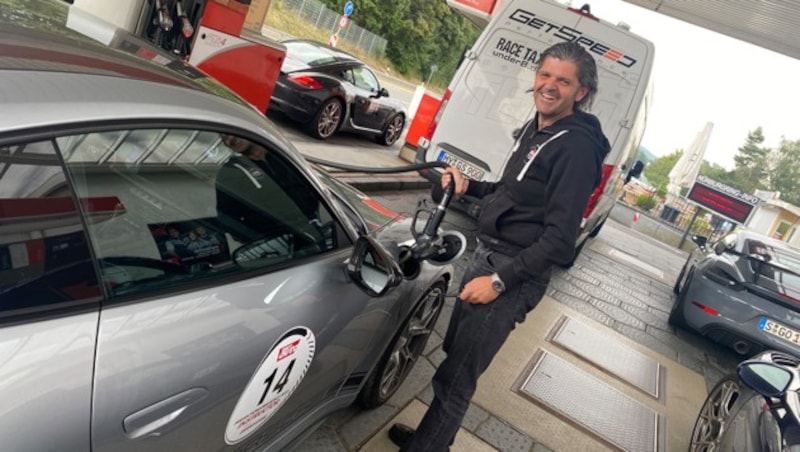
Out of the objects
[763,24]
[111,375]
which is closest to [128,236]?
[111,375]

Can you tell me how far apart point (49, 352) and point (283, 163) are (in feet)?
3.12

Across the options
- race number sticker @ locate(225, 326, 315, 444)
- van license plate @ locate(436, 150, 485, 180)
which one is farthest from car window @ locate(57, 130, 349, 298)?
van license plate @ locate(436, 150, 485, 180)

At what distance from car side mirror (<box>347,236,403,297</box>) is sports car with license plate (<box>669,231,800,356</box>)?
5221mm

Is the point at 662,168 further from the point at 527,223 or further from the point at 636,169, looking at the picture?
the point at 527,223

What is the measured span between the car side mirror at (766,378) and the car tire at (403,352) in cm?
161

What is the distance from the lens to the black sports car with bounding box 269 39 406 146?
835 centimetres

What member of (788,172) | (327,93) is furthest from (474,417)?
(788,172)

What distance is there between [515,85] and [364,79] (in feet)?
15.1

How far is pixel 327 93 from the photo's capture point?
28.5 feet

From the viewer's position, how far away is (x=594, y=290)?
24.6 feet

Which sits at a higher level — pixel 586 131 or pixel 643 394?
pixel 586 131

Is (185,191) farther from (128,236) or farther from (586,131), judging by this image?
(586,131)

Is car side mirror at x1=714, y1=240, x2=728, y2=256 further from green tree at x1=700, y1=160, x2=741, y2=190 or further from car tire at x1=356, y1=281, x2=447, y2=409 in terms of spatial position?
green tree at x1=700, y1=160, x2=741, y2=190

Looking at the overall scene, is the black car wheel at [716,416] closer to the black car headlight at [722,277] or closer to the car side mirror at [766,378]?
the car side mirror at [766,378]
